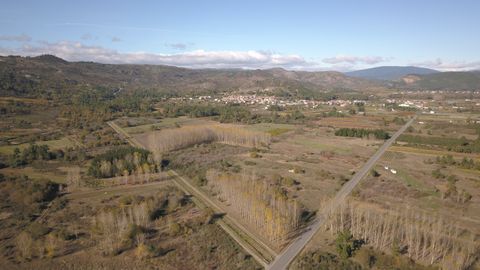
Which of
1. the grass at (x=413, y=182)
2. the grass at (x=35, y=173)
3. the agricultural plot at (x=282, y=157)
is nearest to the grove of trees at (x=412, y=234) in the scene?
the agricultural plot at (x=282, y=157)

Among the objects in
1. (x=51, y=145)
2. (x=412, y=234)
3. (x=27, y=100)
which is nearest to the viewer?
(x=412, y=234)

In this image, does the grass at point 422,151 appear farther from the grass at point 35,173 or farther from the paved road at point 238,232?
the grass at point 35,173

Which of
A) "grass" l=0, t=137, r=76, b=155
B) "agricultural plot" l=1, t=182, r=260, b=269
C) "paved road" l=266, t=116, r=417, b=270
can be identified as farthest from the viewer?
"grass" l=0, t=137, r=76, b=155

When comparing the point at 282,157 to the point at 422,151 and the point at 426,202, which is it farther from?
the point at 422,151

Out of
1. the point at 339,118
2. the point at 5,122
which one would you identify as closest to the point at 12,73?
the point at 5,122

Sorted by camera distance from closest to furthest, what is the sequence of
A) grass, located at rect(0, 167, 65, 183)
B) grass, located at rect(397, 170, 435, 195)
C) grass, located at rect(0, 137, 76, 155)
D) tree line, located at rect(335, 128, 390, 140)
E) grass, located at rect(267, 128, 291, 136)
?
1. grass, located at rect(397, 170, 435, 195)
2. grass, located at rect(0, 167, 65, 183)
3. grass, located at rect(0, 137, 76, 155)
4. tree line, located at rect(335, 128, 390, 140)
5. grass, located at rect(267, 128, 291, 136)

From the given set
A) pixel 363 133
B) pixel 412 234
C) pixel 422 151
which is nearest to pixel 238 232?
pixel 412 234

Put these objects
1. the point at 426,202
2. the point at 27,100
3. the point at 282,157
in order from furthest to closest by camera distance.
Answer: the point at 27,100 → the point at 282,157 → the point at 426,202

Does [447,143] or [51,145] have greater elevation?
[447,143]

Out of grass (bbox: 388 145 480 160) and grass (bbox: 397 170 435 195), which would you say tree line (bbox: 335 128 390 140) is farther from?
grass (bbox: 397 170 435 195)

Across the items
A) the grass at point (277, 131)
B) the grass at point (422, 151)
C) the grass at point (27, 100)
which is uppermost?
the grass at point (27, 100)

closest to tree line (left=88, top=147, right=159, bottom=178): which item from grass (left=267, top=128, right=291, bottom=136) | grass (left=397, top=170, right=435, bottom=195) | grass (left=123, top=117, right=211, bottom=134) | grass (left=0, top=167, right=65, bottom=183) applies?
grass (left=0, top=167, right=65, bottom=183)
